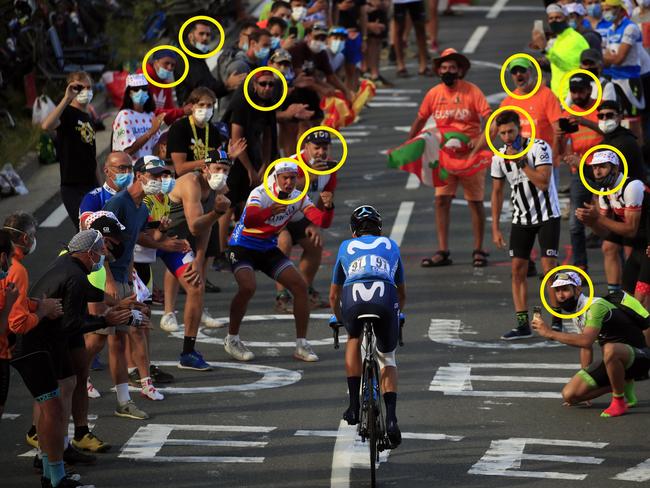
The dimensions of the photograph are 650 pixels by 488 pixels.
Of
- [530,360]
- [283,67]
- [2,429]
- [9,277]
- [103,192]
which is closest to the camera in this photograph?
[9,277]

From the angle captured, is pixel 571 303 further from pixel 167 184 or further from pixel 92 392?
pixel 92 392

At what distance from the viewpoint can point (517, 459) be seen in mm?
11938

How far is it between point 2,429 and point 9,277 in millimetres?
2056

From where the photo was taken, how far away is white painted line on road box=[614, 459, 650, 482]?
11.5 metres

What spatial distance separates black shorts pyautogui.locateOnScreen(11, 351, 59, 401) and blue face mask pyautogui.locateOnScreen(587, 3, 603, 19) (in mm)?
13534

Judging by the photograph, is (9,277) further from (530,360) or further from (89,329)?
(530,360)

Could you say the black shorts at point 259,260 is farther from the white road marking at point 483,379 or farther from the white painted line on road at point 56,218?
the white painted line on road at point 56,218

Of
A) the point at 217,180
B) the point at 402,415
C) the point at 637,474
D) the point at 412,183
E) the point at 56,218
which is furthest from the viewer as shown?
the point at 412,183

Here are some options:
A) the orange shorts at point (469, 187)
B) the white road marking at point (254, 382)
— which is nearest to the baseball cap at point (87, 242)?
the white road marking at point (254, 382)

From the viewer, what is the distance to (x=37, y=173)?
67.7 feet

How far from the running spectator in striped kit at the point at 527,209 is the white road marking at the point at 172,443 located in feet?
12.1

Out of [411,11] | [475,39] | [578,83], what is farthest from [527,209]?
[475,39]

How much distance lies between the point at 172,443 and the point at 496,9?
2287cm

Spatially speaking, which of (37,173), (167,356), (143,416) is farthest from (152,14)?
(143,416)
